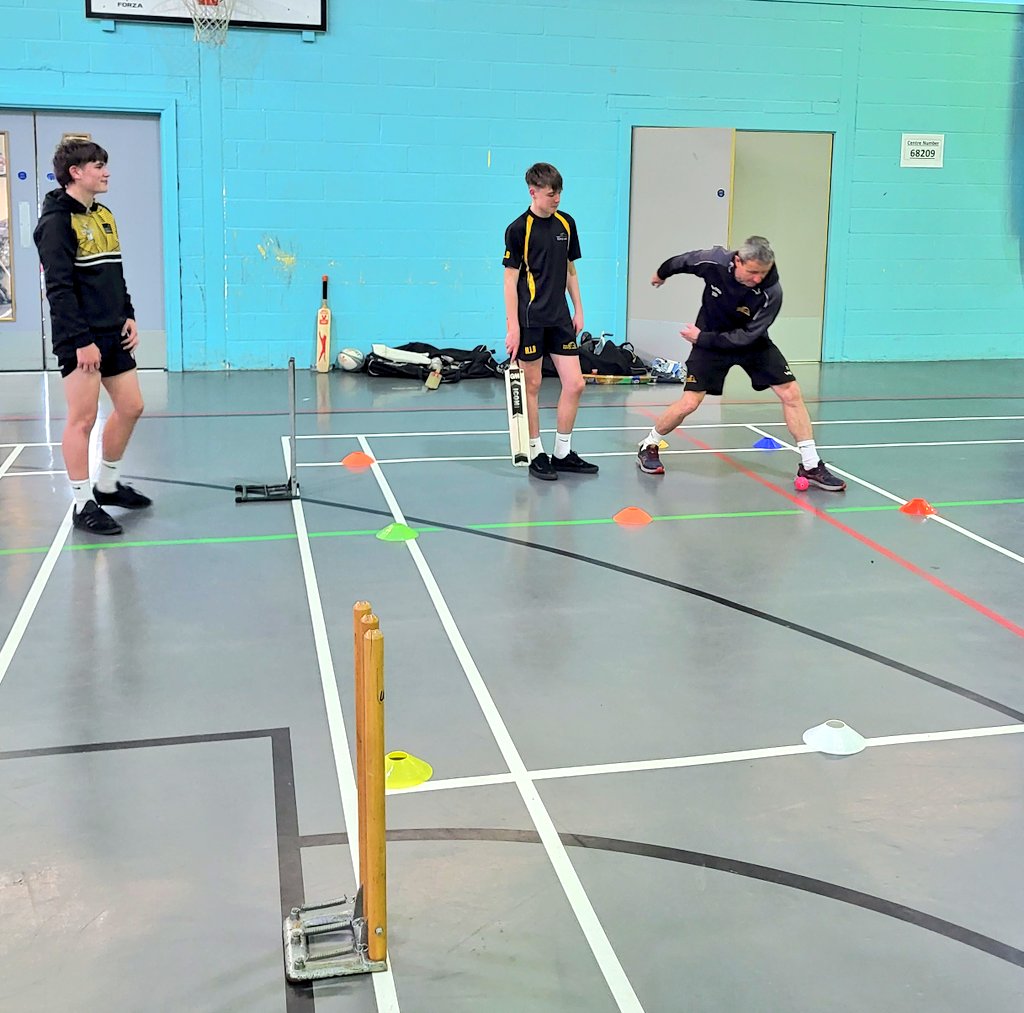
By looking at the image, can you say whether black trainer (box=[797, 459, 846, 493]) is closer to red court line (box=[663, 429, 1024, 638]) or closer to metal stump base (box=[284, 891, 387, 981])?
red court line (box=[663, 429, 1024, 638])

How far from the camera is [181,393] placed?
991cm

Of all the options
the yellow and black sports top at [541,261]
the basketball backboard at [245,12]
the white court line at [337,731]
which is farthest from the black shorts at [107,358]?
the basketball backboard at [245,12]

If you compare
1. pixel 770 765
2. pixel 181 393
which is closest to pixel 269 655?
pixel 770 765

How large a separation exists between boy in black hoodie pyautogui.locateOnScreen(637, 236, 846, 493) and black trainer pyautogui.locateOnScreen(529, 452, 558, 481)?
59cm

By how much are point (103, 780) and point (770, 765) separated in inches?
75.4

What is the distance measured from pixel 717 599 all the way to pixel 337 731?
189 cm

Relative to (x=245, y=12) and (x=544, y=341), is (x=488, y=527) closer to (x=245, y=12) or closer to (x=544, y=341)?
(x=544, y=341)

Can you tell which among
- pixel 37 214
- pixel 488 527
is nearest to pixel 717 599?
pixel 488 527

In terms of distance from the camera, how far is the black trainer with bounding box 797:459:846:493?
263 inches

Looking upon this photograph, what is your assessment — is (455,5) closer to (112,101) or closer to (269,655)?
(112,101)

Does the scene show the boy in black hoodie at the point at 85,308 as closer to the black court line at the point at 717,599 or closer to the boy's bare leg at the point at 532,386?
the black court line at the point at 717,599

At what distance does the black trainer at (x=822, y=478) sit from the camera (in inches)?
263

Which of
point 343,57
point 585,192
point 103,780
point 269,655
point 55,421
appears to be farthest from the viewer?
point 585,192

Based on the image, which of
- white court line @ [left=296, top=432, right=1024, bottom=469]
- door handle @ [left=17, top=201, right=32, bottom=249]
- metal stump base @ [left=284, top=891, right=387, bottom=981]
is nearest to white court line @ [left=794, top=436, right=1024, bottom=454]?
white court line @ [left=296, top=432, right=1024, bottom=469]
